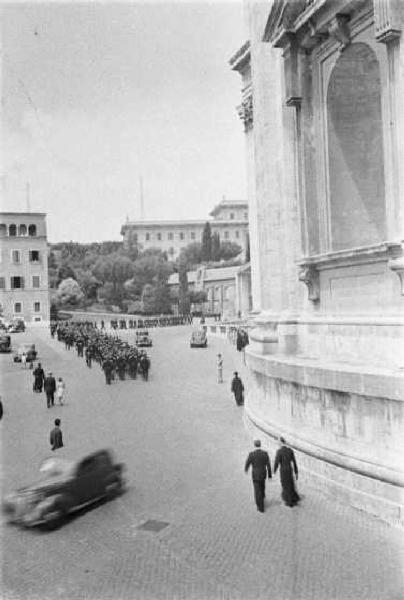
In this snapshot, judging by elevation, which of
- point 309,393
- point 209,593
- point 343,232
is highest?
point 343,232

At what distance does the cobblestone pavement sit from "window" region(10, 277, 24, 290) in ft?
224

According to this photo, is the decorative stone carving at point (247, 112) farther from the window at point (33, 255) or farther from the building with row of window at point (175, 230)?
the building with row of window at point (175, 230)

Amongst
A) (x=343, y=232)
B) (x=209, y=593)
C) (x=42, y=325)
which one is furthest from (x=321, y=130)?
(x=42, y=325)

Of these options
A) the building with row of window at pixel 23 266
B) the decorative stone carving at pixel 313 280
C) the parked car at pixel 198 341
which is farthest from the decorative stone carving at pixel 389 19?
the building with row of window at pixel 23 266

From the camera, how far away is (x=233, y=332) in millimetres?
49406

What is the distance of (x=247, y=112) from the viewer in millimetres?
25875

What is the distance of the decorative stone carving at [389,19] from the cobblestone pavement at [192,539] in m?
7.66

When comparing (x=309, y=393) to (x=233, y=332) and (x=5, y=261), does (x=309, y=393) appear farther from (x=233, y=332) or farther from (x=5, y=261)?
(x=5, y=261)

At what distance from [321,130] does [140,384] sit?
1595 cm

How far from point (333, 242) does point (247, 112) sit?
14.3 metres

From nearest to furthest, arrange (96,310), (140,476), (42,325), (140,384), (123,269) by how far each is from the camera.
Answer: (140,476) → (140,384) → (42,325) → (96,310) → (123,269)

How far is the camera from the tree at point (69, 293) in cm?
9638

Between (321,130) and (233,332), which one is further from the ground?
(321,130)

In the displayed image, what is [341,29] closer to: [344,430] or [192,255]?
[344,430]
